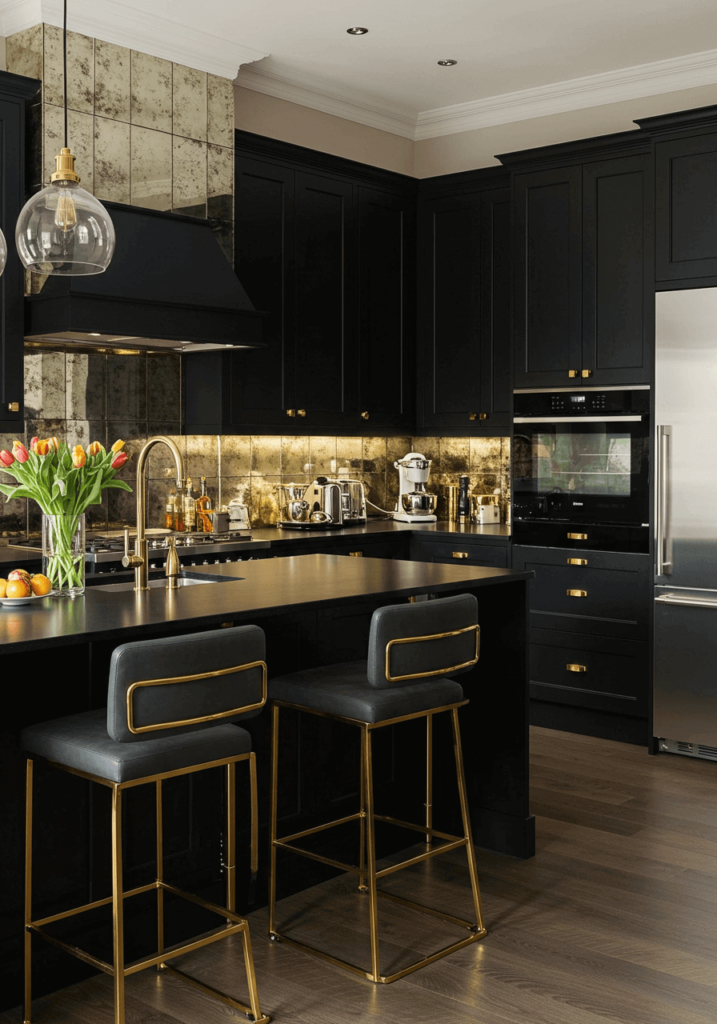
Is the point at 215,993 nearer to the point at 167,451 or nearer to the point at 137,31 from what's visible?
the point at 167,451

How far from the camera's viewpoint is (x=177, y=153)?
193 inches

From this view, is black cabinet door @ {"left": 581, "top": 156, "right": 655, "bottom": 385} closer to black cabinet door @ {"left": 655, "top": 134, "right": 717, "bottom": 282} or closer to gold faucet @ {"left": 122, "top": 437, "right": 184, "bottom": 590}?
black cabinet door @ {"left": 655, "top": 134, "right": 717, "bottom": 282}

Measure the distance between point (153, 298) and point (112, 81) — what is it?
1009 mm

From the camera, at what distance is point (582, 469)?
201 inches

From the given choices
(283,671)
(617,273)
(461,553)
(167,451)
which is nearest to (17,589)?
(283,671)

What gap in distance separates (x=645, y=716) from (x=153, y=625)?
311 centimetres

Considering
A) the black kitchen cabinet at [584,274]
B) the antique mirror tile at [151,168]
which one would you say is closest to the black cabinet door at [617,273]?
the black kitchen cabinet at [584,274]

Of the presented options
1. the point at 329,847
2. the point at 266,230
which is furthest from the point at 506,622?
the point at 266,230

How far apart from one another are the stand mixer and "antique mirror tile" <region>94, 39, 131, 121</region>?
7.90ft

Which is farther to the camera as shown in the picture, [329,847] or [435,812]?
[435,812]

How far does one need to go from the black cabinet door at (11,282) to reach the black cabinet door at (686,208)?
2761 millimetres

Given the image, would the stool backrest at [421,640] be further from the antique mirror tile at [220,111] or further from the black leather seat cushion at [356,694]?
the antique mirror tile at [220,111]

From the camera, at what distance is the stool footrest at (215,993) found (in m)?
2.57

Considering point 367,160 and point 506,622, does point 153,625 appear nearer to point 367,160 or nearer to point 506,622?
point 506,622
